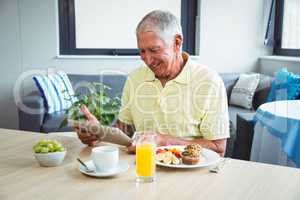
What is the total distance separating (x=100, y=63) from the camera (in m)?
4.25

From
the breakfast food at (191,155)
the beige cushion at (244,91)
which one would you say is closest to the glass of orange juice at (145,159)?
the breakfast food at (191,155)

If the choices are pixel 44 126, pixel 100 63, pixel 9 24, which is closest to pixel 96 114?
pixel 44 126

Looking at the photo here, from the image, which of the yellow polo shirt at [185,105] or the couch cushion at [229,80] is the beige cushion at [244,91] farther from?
the yellow polo shirt at [185,105]

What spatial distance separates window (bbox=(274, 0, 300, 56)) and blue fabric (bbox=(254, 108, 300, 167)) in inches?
87.9

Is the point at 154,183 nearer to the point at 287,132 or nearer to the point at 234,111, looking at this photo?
the point at 287,132

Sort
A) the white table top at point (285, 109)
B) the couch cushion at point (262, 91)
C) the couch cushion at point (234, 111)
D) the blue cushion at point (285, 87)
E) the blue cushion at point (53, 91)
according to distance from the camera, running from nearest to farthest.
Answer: the white table top at point (285, 109) → the blue cushion at point (285, 87) → the couch cushion at point (234, 111) → the blue cushion at point (53, 91) → the couch cushion at point (262, 91)

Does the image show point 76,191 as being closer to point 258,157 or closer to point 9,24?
point 258,157

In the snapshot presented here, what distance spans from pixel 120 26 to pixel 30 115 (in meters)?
1.46

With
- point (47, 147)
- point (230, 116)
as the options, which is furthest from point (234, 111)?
point (47, 147)

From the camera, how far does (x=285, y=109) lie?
82.4 inches

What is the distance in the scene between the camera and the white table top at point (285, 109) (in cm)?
194

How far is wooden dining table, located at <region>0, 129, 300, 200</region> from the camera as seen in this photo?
3.26 ft

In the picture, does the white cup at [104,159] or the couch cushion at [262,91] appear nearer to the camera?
the white cup at [104,159]

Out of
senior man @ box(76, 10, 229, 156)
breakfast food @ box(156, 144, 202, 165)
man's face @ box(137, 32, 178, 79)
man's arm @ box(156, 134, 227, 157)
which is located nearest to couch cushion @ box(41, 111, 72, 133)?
senior man @ box(76, 10, 229, 156)
